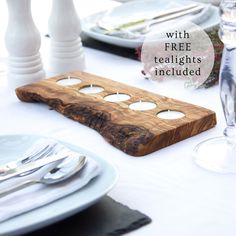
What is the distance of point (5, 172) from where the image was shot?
690 mm

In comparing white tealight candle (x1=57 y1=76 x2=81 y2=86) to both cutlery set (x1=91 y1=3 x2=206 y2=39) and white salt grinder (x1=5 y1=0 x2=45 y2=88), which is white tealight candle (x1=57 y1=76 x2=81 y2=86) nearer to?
white salt grinder (x1=5 y1=0 x2=45 y2=88)

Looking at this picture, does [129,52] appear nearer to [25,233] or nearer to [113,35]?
[113,35]

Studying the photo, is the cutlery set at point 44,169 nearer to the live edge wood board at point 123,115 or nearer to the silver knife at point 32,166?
the silver knife at point 32,166

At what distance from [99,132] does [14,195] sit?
0.25m

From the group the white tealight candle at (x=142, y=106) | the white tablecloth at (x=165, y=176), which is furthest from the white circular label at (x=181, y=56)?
the white tealight candle at (x=142, y=106)

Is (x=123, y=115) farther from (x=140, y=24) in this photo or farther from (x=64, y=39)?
(x=140, y=24)

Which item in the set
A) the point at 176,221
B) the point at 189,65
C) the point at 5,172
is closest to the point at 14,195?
the point at 5,172

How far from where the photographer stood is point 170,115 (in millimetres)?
861

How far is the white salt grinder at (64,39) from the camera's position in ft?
3.75

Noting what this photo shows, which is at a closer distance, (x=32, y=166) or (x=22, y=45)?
(x=32, y=166)

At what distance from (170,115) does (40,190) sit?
271 mm

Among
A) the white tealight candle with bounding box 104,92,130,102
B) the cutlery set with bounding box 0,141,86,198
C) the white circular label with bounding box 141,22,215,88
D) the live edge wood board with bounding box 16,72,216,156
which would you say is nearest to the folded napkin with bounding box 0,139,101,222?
the cutlery set with bounding box 0,141,86,198

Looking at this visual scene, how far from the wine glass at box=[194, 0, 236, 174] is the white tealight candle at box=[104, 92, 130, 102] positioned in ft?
0.57

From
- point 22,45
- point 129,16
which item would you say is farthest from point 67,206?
point 129,16
